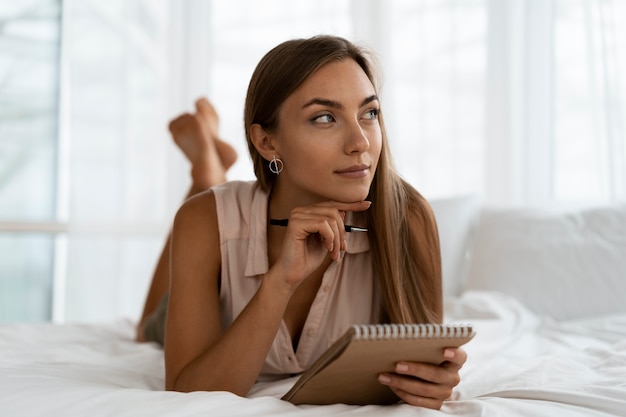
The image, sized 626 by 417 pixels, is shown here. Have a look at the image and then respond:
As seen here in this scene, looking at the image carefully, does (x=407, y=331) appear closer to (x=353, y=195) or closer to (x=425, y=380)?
(x=425, y=380)

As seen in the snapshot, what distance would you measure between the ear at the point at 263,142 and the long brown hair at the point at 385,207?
0.5 inches

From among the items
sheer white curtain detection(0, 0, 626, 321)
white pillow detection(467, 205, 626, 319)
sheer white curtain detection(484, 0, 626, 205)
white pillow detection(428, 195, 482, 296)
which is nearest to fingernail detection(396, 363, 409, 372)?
white pillow detection(467, 205, 626, 319)

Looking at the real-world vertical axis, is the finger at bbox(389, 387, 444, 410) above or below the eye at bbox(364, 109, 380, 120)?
below

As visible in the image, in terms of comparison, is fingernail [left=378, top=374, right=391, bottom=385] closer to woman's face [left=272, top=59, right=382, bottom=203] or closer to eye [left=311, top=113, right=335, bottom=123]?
woman's face [left=272, top=59, right=382, bottom=203]

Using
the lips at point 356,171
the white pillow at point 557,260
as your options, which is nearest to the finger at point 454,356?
the lips at point 356,171

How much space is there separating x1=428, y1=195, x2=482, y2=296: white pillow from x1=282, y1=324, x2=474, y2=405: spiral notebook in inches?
57.8

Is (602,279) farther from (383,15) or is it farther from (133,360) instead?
(383,15)

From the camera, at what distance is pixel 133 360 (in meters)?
1.89

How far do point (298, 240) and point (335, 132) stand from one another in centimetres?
23

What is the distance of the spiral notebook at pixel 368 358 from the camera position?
1070 mm

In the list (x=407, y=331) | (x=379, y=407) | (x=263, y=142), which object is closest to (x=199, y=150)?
(x=263, y=142)

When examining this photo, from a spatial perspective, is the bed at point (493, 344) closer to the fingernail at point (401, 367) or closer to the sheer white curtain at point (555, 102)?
the fingernail at point (401, 367)

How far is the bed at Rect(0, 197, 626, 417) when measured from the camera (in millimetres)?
1161

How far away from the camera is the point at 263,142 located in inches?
63.4
